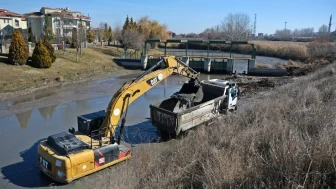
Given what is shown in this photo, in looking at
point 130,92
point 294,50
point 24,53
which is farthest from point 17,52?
point 294,50

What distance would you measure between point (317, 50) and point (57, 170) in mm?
44554

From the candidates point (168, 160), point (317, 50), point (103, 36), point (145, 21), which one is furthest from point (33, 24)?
point (168, 160)

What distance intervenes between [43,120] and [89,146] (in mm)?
7744

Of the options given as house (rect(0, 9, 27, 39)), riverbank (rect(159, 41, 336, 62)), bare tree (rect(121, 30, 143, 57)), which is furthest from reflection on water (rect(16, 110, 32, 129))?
house (rect(0, 9, 27, 39))

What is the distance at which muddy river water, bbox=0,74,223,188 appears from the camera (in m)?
8.97

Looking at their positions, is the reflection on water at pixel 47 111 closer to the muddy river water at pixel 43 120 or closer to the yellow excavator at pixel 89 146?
the muddy river water at pixel 43 120

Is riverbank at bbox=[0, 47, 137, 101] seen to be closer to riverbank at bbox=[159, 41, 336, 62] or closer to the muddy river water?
the muddy river water

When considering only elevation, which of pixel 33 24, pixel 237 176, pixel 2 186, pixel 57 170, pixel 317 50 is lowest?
pixel 2 186

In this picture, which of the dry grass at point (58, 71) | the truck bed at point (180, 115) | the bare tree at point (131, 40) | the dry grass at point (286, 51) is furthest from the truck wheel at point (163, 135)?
the dry grass at point (286, 51)

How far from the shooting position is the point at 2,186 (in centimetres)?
813

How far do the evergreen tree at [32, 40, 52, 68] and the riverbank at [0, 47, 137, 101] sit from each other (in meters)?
0.67

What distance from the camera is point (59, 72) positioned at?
1057 inches

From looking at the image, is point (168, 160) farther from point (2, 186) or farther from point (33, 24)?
point (33, 24)

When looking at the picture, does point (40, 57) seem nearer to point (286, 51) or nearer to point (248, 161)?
point (248, 161)
